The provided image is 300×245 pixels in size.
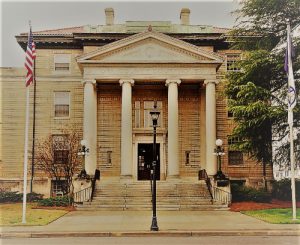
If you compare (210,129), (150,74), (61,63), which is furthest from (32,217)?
(61,63)

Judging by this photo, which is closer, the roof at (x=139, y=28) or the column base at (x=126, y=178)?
the column base at (x=126, y=178)

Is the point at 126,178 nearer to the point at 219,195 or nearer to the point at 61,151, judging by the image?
the point at 61,151

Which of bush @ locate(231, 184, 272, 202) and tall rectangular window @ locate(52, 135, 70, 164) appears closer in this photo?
bush @ locate(231, 184, 272, 202)

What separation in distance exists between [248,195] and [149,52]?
12377 millimetres

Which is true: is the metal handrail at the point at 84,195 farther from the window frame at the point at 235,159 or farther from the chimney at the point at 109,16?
the chimney at the point at 109,16

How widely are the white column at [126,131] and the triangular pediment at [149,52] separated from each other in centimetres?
179

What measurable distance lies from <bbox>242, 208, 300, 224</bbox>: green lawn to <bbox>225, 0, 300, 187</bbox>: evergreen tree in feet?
15.8

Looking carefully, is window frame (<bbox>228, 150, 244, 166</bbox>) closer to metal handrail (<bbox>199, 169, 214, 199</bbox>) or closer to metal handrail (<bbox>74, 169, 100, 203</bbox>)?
metal handrail (<bbox>199, 169, 214, 199</bbox>)

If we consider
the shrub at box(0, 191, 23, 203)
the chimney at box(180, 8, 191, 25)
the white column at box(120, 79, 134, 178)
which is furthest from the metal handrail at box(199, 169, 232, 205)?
the chimney at box(180, 8, 191, 25)

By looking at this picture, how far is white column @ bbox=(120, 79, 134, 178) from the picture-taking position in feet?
120

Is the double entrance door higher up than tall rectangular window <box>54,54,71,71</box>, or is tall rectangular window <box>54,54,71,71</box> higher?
tall rectangular window <box>54,54,71,71</box>

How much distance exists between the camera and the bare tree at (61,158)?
125 feet

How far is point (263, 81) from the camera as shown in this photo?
32.8 meters

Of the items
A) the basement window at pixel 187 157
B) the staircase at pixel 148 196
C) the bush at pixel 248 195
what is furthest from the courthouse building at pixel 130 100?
the bush at pixel 248 195
